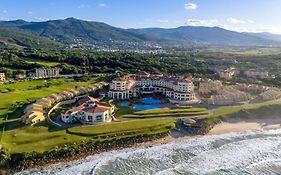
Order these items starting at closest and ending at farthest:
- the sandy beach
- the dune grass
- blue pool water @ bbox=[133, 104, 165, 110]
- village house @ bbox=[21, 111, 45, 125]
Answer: village house @ bbox=[21, 111, 45, 125]
the sandy beach
the dune grass
blue pool water @ bbox=[133, 104, 165, 110]

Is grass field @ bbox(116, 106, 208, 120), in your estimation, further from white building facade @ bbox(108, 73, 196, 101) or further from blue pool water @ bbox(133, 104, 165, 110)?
white building facade @ bbox(108, 73, 196, 101)

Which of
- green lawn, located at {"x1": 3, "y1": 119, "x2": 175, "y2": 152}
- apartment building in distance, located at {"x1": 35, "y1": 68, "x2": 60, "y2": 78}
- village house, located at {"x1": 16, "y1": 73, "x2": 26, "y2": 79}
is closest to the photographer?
green lawn, located at {"x1": 3, "y1": 119, "x2": 175, "y2": 152}

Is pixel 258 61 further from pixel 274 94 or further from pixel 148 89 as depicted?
pixel 148 89

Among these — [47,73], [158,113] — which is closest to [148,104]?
[158,113]

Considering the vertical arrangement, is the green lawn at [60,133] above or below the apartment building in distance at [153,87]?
below

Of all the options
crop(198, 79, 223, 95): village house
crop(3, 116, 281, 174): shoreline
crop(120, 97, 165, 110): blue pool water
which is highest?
crop(198, 79, 223, 95): village house

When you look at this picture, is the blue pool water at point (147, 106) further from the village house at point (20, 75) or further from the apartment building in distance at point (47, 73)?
the village house at point (20, 75)

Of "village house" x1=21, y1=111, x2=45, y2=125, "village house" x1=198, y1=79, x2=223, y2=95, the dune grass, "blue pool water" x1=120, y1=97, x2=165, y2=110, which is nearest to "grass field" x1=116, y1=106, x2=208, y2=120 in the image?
the dune grass

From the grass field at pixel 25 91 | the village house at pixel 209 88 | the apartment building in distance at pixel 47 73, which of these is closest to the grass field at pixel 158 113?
the village house at pixel 209 88

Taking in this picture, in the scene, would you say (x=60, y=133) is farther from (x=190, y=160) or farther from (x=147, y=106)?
(x=147, y=106)
